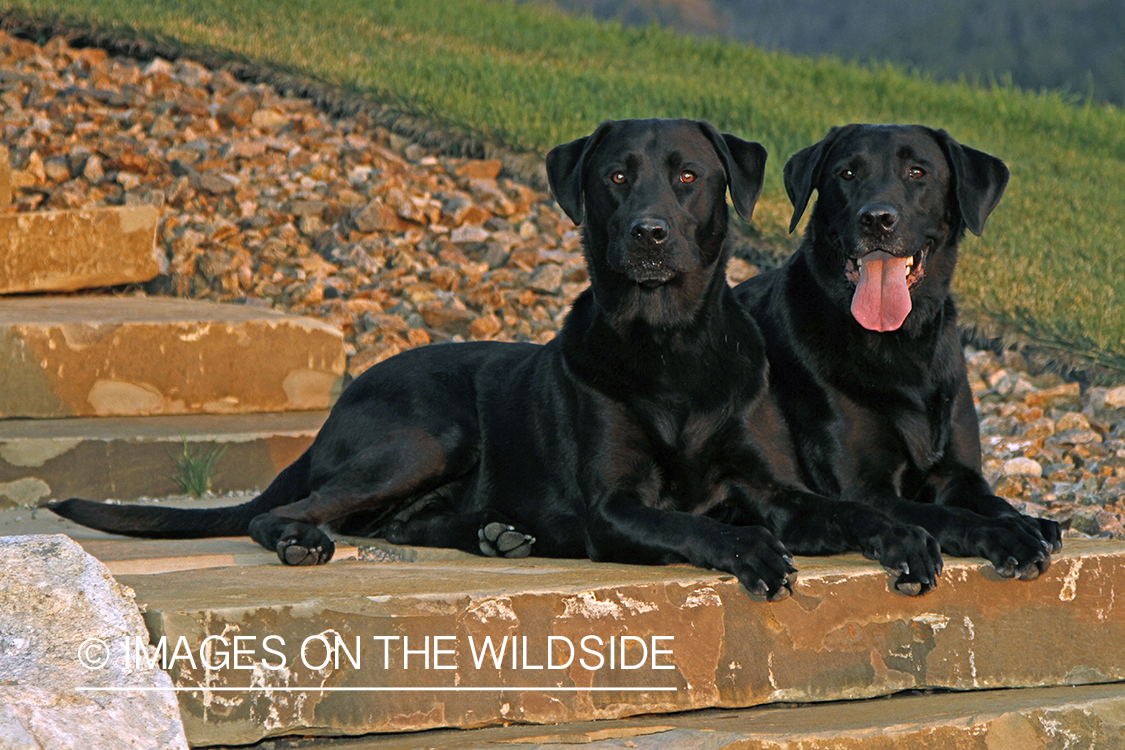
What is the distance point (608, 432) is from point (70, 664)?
63.0 inches

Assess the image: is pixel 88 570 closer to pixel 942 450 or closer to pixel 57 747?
pixel 57 747

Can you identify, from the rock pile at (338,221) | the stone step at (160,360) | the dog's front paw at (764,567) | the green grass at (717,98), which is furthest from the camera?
the green grass at (717,98)

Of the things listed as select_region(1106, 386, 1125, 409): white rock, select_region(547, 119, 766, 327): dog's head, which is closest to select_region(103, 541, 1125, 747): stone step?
select_region(547, 119, 766, 327): dog's head

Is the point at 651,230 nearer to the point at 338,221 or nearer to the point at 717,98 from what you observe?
the point at 338,221

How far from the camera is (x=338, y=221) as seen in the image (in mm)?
7312

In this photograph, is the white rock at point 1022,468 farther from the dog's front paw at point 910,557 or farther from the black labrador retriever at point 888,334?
the dog's front paw at point 910,557

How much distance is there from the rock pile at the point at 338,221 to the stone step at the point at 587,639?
2.18 m

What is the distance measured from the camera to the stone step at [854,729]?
2670 mm

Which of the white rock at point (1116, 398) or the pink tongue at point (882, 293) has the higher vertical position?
the pink tongue at point (882, 293)

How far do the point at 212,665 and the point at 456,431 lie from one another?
1.56 meters

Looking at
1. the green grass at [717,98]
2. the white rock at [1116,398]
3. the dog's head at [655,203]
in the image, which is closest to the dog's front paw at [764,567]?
the dog's head at [655,203]

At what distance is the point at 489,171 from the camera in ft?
26.0

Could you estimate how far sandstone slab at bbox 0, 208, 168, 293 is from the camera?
237 inches

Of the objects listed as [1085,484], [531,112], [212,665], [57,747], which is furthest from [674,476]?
[531,112]
